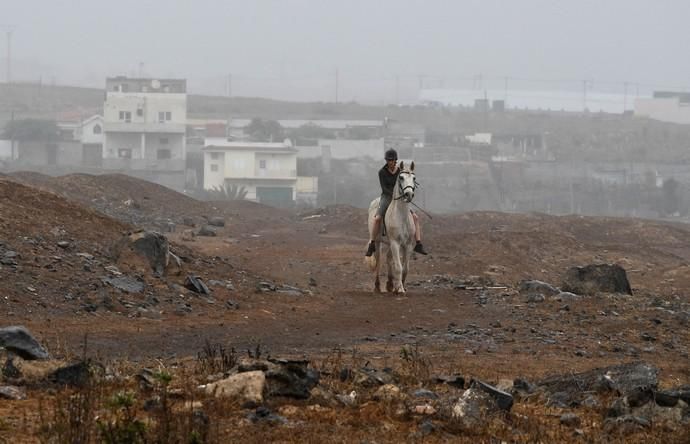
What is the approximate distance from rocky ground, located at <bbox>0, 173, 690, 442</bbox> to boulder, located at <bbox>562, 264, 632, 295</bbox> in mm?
104

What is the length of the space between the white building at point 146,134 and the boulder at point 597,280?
277 ft

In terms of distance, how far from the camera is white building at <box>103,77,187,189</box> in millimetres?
105938

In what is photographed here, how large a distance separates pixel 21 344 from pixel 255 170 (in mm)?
89943

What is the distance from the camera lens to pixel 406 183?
60.6 ft

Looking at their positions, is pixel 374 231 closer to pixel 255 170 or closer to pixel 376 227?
pixel 376 227

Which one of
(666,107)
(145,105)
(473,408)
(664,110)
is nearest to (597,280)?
(473,408)

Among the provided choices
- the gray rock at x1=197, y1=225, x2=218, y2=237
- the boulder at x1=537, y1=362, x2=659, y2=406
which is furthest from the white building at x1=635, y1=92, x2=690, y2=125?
the boulder at x1=537, y1=362, x2=659, y2=406

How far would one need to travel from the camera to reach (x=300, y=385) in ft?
29.2

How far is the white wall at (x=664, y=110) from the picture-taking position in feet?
553

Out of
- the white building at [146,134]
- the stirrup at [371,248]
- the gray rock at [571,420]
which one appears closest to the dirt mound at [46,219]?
the stirrup at [371,248]

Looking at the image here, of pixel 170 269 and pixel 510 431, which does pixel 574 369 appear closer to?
pixel 510 431

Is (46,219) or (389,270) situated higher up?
(46,219)

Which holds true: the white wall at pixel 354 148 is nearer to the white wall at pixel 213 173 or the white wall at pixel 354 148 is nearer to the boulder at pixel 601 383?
the white wall at pixel 213 173

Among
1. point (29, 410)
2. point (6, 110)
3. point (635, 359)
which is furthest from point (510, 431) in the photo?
point (6, 110)
